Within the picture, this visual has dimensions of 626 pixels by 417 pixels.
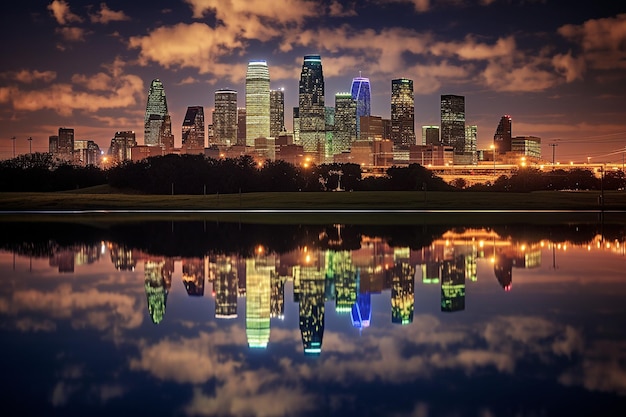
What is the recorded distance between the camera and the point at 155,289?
1880 centimetres

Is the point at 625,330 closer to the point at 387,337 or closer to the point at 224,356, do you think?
the point at 387,337

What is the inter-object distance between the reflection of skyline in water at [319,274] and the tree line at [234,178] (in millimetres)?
80894

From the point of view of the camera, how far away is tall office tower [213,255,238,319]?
15.6 m

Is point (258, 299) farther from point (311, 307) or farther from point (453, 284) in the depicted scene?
point (453, 284)

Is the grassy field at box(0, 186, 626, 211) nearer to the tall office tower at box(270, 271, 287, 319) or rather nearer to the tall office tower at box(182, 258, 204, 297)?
the tall office tower at box(182, 258, 204, 297)

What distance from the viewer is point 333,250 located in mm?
28734

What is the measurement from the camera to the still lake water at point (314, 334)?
31.3 feet

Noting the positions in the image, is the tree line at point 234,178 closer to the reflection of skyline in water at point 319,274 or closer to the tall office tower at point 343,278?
the reflection of skyline in water at point 319,274

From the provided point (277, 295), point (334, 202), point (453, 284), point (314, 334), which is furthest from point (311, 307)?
point (334, 202)

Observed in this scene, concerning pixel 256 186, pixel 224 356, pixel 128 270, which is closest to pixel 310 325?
pixel 224 356

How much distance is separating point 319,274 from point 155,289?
4929mm

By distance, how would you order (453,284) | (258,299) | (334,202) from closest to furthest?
(258,299) → (453,284) → (334,202)

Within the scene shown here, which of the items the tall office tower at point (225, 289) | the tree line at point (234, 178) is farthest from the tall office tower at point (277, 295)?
the tree line at point (234, 178)

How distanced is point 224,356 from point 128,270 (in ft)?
38.6
